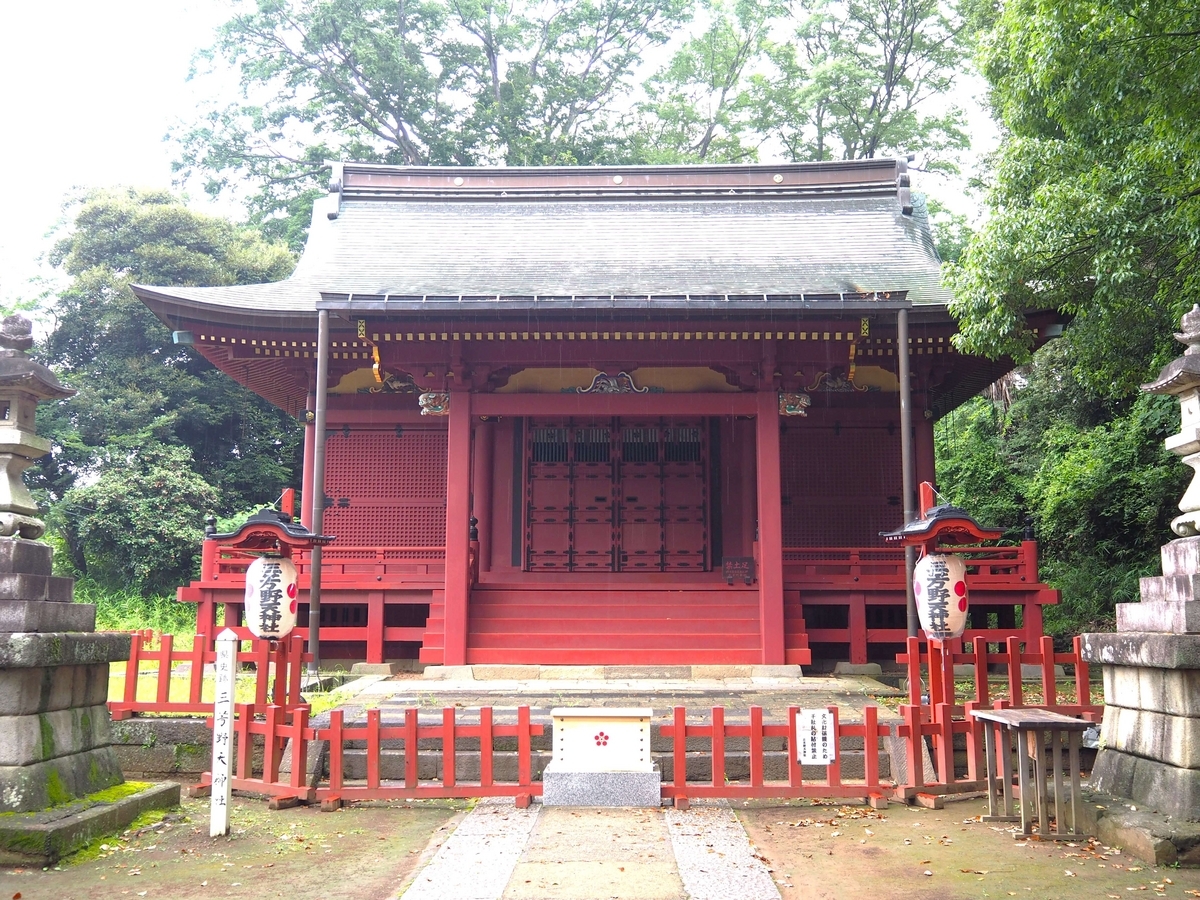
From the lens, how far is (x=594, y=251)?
14.7 meters

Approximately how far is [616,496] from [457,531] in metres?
3.24

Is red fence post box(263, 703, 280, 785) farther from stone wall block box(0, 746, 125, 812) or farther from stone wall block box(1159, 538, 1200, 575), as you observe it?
stone wall block box(1159, 538, 1200, 575)

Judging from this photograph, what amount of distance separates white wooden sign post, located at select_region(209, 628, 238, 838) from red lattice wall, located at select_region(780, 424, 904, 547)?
30.1 ft

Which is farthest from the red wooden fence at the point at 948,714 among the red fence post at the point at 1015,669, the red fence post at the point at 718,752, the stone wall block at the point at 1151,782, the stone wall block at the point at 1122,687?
the red fence post at the point at 718,752

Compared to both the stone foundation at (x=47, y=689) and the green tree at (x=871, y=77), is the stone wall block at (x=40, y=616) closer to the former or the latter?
the stone foundation at (x=47, y=689)

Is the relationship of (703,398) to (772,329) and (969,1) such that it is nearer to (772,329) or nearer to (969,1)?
(772,329)

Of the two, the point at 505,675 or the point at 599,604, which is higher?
the point at 599,604

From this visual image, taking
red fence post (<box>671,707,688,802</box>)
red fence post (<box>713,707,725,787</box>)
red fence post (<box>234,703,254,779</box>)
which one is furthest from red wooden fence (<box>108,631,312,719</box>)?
red fence post (<box>713,707,725,787</box>)

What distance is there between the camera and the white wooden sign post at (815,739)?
6406 millimetres

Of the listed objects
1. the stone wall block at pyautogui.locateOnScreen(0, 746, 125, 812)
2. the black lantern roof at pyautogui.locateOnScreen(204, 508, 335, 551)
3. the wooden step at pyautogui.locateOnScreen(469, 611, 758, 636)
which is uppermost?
the black lantern roof at pyautogui.locateOnScreen(204, 508, 335, 551)

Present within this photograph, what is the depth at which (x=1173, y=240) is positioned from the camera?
8.96m

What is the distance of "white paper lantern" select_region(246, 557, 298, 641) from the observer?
7.52 metres

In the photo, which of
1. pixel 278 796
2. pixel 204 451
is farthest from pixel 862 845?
pixel 204 451

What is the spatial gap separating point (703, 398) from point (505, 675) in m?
4.24
